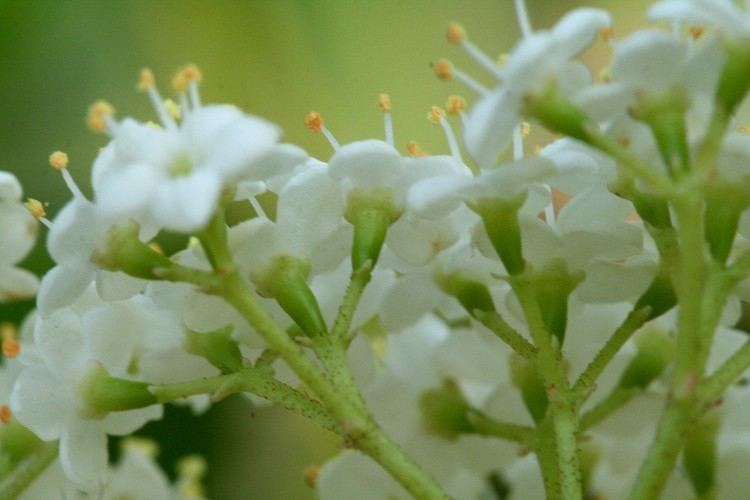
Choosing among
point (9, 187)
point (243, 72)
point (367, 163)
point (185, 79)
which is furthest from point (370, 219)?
point (243, 72)

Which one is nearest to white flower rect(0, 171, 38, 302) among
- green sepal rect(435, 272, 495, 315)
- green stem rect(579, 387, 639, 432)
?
green sepal rect(435, 272, 495, 315)

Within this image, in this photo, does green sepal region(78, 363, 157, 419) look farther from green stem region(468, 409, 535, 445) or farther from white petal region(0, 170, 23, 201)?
green stem region(468, 409, 535, 445)

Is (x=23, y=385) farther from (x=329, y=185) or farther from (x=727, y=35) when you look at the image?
→ (x=727, y=35)

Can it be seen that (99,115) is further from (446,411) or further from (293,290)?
(446,411)

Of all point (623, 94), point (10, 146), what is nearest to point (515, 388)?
point (623, 94)

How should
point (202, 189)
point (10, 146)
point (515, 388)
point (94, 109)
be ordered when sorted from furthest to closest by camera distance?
point (10, 146)
point (515, 388)
point (94, 109)
point (202, 189)

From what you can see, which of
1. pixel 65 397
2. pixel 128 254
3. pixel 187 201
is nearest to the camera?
pixel 187 201
